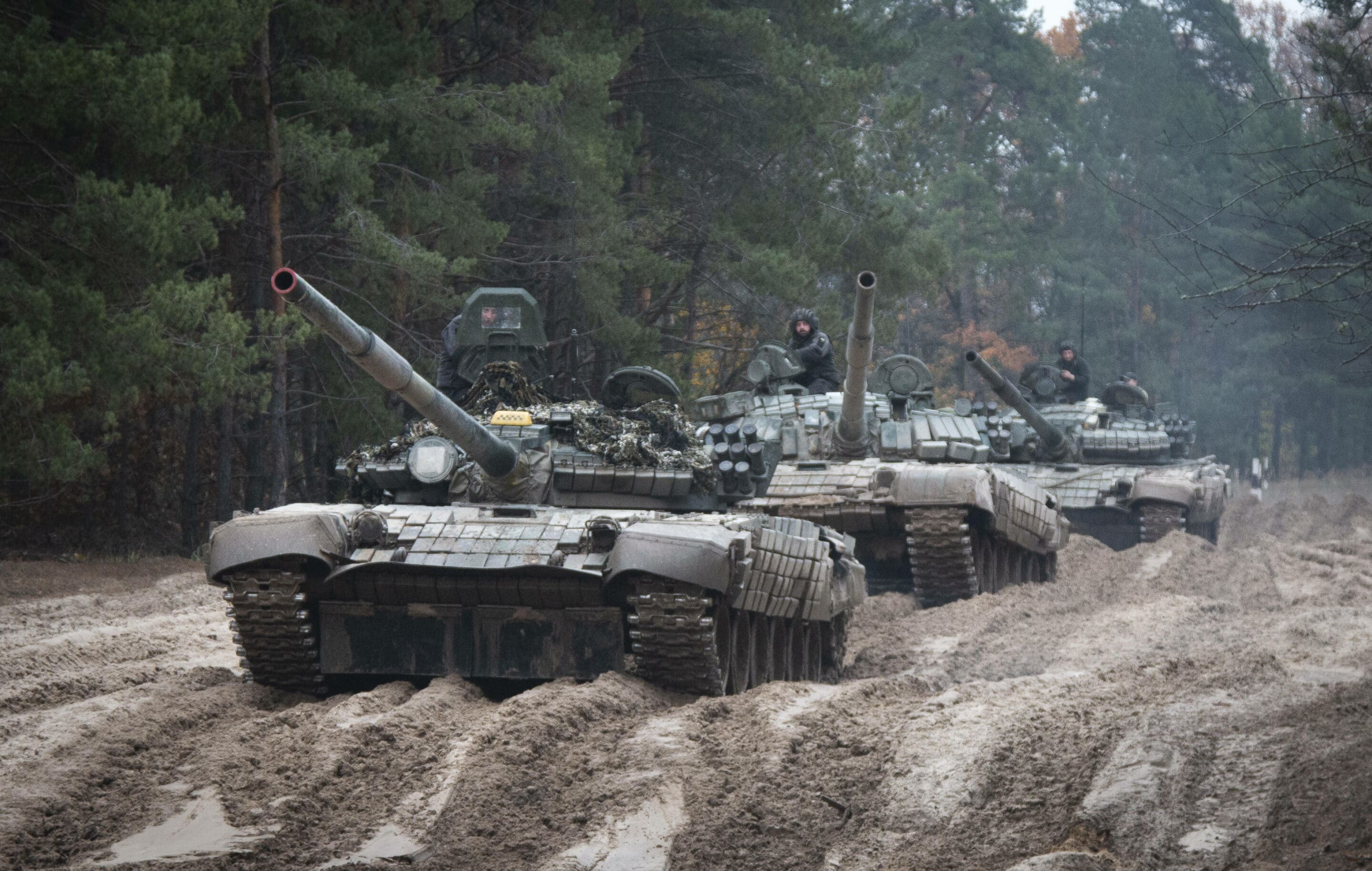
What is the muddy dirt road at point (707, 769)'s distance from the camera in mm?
6469

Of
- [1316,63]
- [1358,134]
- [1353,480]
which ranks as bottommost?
[1353,480]

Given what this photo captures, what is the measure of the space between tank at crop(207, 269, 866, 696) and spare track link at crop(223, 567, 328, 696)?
0.01m

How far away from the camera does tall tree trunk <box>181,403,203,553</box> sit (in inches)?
831

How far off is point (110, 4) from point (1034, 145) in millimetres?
35889

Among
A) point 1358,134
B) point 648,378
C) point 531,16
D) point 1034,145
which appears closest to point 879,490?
point 648,378

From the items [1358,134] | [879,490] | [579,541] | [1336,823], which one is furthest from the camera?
[879,490]

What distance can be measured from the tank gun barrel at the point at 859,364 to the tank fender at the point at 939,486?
95 centimetres

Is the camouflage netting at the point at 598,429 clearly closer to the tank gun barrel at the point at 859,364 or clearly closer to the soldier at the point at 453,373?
the soldier at the point at 453,373

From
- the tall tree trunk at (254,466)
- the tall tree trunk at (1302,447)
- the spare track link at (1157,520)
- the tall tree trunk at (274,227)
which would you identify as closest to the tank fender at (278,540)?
the tall tree trunk at (274,227)

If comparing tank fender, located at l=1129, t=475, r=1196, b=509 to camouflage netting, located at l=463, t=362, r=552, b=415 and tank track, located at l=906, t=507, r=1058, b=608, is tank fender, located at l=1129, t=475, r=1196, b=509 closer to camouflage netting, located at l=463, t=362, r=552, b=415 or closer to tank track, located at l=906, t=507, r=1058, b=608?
tank track, located at l=906, t=507, r=1058, b=608

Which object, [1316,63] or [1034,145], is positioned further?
[1034,145]

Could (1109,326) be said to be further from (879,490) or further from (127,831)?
(127,831)

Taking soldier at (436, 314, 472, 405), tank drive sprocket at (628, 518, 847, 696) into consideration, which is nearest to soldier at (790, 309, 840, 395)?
tank drive sprocket at (628, 518, 847, 696)

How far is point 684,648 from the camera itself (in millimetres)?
9258
